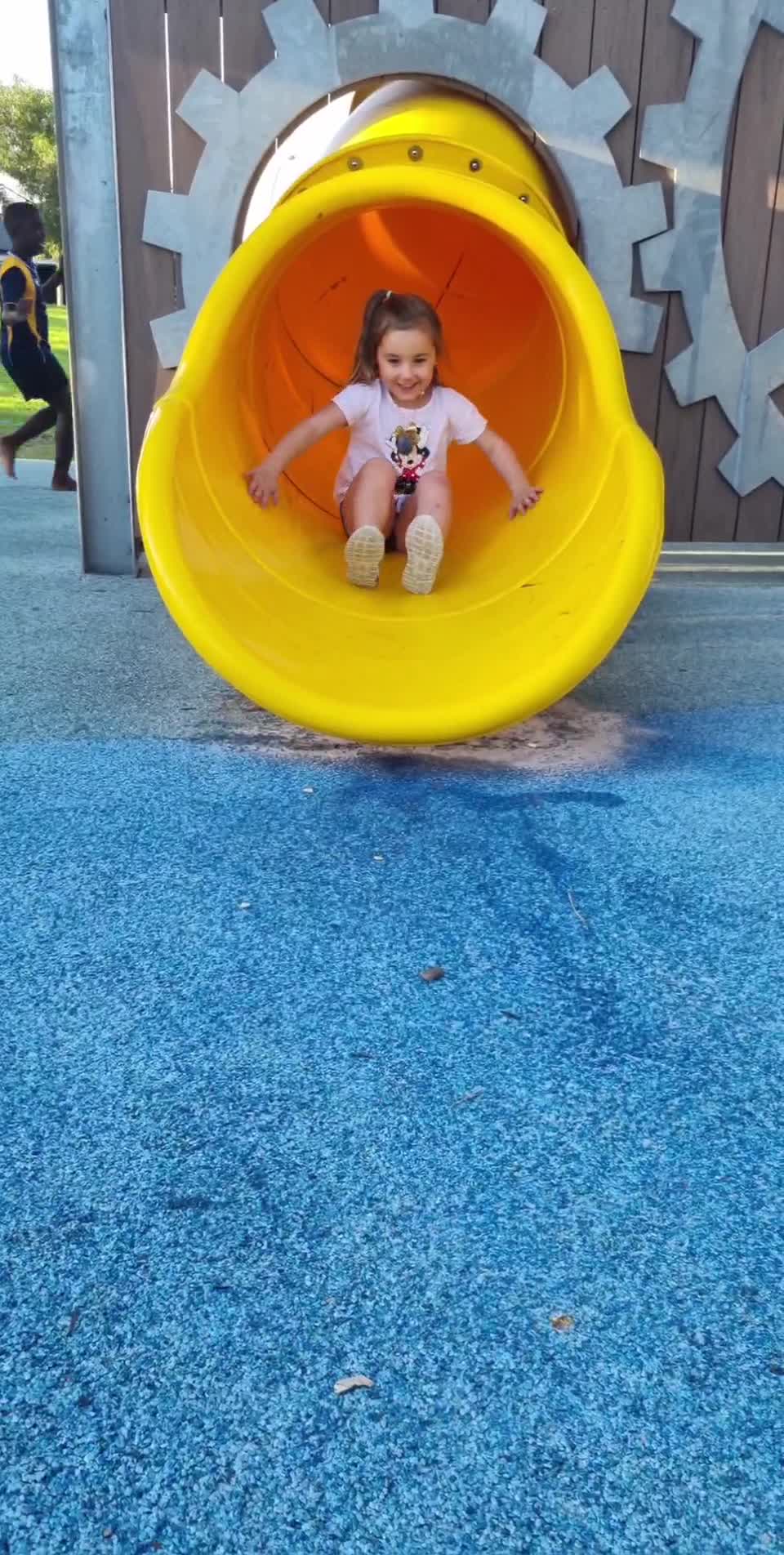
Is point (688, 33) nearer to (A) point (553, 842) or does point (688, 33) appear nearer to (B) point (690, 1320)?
(A) point (553, 842)

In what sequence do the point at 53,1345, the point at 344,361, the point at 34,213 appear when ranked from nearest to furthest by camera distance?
the point at 53,1345, the point at 344,361, the point at 34,213

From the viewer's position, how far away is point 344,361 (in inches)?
141

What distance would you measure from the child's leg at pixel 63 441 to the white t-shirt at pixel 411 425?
11.3 ft

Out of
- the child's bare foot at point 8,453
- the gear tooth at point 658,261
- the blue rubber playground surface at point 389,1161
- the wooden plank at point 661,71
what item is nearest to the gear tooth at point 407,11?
the wooden plank at point 661,71

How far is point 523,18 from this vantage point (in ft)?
11.5

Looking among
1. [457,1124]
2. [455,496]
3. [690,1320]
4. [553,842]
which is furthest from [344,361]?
[690,1320]

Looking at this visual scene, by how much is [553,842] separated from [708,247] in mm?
2527

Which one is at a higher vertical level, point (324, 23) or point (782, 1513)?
point (324, 23)

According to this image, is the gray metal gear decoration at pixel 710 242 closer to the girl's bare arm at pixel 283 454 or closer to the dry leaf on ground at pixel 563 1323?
the girl's bare arm at pixel 283 454

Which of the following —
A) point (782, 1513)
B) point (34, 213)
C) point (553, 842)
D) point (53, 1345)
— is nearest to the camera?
point (782, 1513)

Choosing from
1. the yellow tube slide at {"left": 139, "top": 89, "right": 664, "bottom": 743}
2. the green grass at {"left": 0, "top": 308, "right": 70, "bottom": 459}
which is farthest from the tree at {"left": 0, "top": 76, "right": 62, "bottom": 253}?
the yellow tube slide at {"left": 139, "top": 89, "right": 664, "bottom": 743}

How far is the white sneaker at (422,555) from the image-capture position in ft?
8.60

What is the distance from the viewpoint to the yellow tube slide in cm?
216

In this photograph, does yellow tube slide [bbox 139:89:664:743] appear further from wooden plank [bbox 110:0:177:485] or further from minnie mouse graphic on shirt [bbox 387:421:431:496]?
wooden plank [bbox 110:0:177:485]
